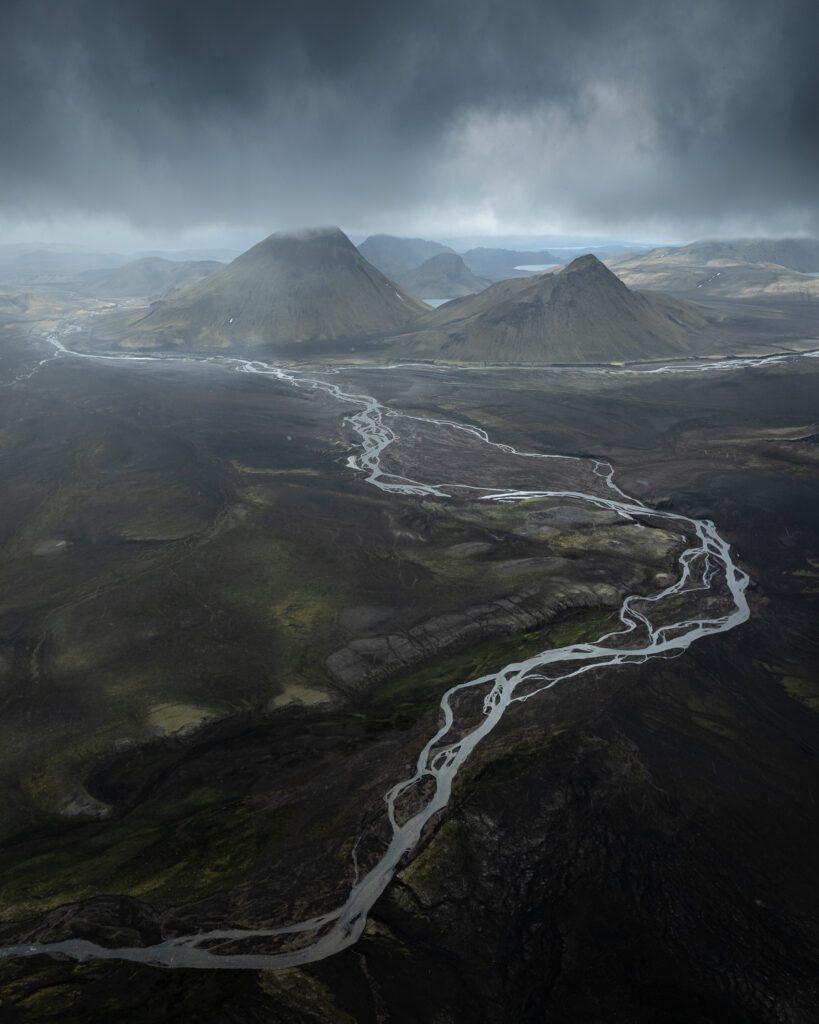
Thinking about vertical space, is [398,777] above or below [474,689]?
above

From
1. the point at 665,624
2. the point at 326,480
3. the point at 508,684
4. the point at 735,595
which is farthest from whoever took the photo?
the point at 326,480

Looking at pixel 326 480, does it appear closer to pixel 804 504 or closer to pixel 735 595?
pixel 735 595

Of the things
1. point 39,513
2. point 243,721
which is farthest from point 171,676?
point 39,513

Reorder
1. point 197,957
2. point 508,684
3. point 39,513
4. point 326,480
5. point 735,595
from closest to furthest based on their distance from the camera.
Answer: point 197,957 < point 508,684 < point 735,595 < point 39,513 < point 326,480

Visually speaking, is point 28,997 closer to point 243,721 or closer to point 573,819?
point 243,721

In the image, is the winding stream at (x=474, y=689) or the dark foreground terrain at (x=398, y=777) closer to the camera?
the dark foreground terrain at (x=398, y=777)

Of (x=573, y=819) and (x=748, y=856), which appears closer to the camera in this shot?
(x=748, y=856)
